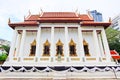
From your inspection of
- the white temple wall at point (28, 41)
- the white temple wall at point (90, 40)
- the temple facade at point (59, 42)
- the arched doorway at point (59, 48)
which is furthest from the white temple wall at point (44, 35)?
the white temple wall at point (90, 40)

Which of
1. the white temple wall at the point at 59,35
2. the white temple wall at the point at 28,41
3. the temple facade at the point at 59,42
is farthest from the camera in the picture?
the white temple wall at the point at 59,35

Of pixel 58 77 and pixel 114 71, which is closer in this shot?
pixel 58 77

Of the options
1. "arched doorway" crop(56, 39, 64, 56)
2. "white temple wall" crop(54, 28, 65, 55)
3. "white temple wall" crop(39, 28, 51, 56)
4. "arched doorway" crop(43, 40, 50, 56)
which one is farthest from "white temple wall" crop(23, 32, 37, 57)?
"arched doorway" crop(56, 39, 64, 56)

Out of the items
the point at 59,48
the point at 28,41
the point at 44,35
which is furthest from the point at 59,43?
the point at 28,41

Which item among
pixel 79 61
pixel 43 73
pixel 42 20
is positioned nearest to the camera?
pixel 43 73

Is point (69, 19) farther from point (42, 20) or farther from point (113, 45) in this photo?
point (113, 45)

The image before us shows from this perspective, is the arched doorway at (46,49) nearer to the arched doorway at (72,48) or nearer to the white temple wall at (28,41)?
the white temple wall at (28,41)

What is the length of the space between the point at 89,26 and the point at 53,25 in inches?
168

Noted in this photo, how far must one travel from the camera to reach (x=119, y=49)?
84.4 ft

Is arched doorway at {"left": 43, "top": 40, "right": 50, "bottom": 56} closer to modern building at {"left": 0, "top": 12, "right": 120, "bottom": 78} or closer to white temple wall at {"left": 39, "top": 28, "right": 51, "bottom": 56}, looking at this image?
modern building at {"left": 0, "top": 12, "right": 120, "bottom": 78}

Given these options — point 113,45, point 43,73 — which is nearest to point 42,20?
point 43,73

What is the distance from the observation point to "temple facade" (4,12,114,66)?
1345cm

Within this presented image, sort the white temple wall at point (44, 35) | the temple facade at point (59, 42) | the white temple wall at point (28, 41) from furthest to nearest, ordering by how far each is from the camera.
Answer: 1. the white temple wall at point (44, 35)
2. the white temple wall at point (28, 41)
3. the temple facade at point (59, 42)

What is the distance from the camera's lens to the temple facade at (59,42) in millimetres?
13453
